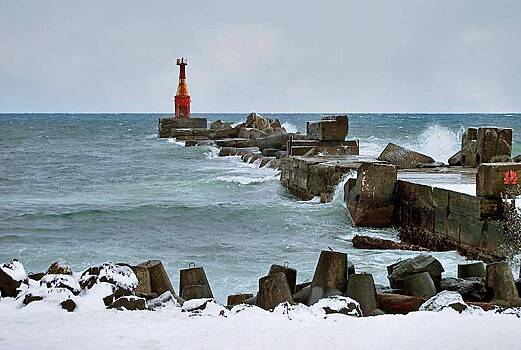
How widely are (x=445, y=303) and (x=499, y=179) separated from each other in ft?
14.6

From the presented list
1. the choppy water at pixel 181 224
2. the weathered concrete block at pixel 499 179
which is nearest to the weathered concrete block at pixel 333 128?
the choppy water at pixel 181 224

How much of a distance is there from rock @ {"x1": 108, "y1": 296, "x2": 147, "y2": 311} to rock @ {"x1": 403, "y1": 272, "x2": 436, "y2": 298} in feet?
8.31

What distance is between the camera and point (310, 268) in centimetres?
1019

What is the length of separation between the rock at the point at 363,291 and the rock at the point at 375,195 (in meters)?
6.37

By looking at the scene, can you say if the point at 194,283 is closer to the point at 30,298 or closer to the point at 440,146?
the point at 30,298

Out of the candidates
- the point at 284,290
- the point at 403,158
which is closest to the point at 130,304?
the point at 284,290

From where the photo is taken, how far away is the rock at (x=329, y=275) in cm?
664

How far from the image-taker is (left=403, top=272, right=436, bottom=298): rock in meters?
6.78

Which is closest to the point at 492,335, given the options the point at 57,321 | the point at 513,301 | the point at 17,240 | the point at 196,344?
the point at 513,301

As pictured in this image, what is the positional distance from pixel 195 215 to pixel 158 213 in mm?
849

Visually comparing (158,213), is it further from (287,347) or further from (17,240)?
(287,347)

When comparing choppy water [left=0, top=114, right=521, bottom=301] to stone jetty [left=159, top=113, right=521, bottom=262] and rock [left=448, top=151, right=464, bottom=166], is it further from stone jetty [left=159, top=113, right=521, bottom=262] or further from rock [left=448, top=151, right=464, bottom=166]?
rock [left=448, top=151, right=464, bottom=166]

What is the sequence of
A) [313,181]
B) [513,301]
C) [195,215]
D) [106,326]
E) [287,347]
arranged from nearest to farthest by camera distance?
[287,347]
[106,326]
[513,301]
[195,215]
[313,181]

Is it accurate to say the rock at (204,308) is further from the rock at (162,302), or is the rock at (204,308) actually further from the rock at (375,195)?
the rock at (375,195)
